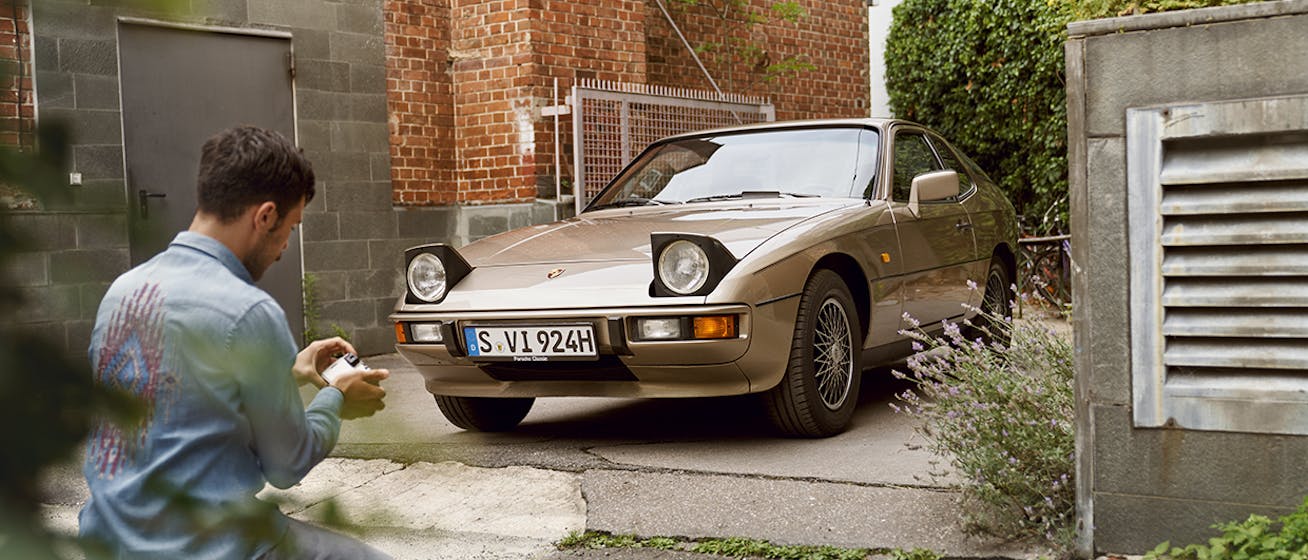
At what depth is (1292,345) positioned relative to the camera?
3.35 metres

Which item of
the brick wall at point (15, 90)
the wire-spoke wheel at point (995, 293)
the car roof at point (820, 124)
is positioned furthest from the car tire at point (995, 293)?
the brick wall at point (15, 90)

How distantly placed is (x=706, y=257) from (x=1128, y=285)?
1.81 m

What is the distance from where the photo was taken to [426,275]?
217 inches

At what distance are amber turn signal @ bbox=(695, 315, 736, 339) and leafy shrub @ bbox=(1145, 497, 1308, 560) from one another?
6.21 ft

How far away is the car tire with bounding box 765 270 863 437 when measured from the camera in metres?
5.28

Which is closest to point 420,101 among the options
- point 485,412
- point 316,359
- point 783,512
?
point 485,412

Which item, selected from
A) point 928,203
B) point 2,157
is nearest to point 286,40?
point 928,203

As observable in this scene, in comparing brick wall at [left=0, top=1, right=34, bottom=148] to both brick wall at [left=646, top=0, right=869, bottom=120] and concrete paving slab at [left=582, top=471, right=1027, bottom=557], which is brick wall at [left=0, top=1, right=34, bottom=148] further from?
brick wall at [left=646, top=0, right=869, bottom=120]

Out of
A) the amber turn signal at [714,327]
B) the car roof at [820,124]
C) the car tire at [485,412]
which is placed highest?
the car roof at [820,124]

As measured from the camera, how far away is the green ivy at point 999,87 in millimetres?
12031

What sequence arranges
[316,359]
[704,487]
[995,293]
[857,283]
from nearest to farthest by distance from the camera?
1. [316,359]
2. [704,487]
3. [857,283]
4. [995,293]

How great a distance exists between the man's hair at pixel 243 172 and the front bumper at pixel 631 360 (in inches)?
114

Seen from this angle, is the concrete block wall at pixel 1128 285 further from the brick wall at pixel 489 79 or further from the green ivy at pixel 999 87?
the green ivy at pixel 999 87

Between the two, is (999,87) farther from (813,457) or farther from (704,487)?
(704,487)
